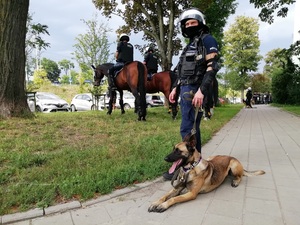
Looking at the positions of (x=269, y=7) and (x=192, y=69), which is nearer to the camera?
(x=192, y=69)

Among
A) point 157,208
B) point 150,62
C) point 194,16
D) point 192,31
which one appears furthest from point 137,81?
point 157,208

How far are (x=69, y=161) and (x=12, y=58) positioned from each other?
16.0ft

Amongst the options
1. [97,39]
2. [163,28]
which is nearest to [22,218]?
[163,28]

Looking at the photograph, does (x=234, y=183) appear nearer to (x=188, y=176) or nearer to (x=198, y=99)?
(x=188, y=176)

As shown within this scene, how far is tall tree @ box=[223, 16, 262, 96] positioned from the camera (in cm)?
4947

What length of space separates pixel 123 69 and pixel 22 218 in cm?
761

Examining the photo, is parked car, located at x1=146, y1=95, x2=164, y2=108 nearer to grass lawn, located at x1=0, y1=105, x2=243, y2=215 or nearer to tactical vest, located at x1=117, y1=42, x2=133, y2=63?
tactical vest, located at x1=117, y1=42, x2=133, y2=63

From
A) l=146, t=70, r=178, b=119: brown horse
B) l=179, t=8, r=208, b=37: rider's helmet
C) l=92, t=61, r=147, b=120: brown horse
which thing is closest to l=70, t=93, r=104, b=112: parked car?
l=146, t=70, r=178, b=119: brown horse

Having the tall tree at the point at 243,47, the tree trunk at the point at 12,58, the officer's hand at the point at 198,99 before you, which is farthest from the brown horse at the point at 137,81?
the tall tree at the point at 243,47

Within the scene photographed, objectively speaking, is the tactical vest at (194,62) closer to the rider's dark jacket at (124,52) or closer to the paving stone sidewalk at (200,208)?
the paving stone sidewalk at (200,208)

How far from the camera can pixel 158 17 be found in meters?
17.5

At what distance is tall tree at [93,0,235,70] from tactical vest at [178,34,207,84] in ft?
44.0

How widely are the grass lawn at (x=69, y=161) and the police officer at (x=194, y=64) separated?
0.83 meters

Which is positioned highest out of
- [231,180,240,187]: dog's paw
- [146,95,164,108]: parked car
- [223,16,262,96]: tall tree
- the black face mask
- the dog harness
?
[223,16,262,96]: tall tree
